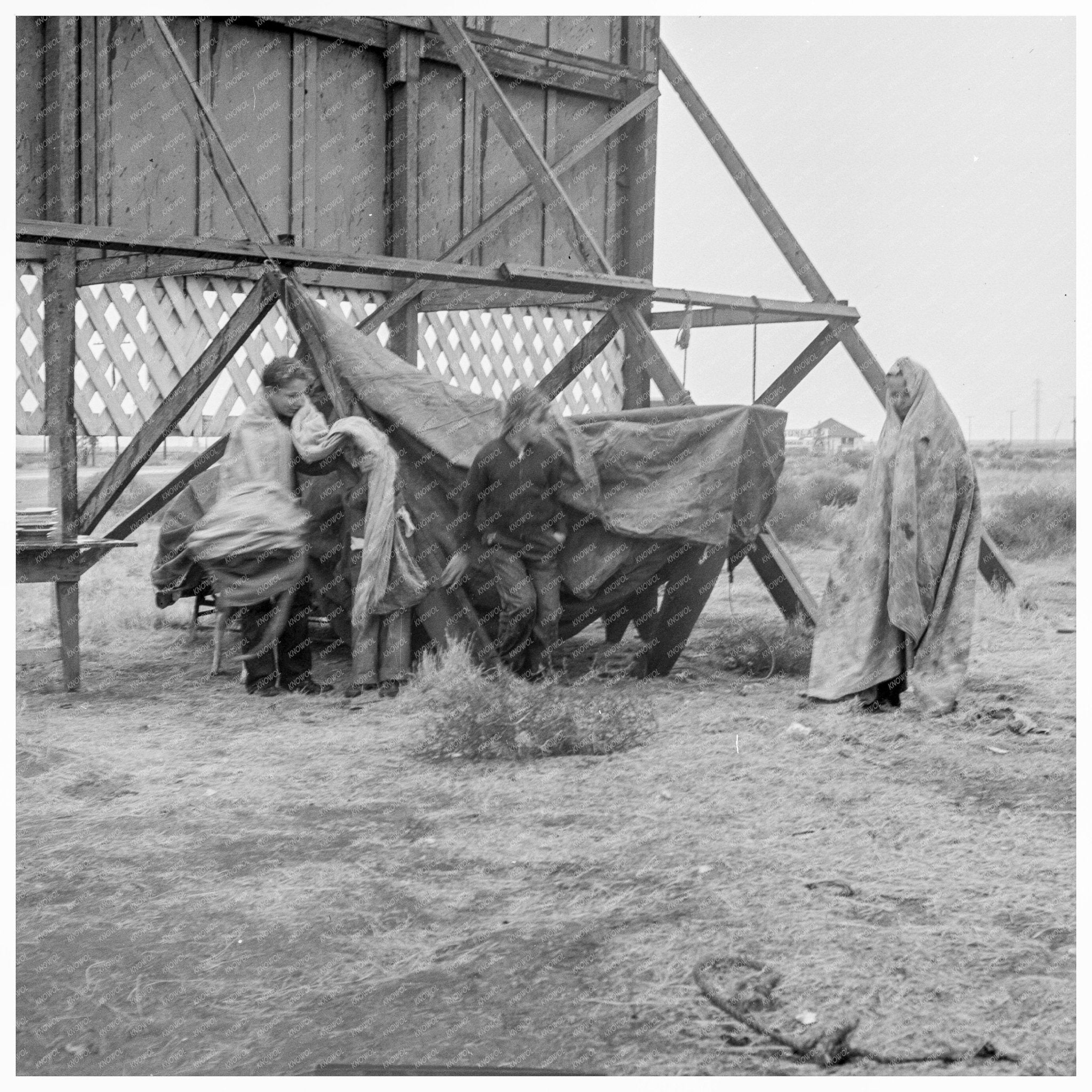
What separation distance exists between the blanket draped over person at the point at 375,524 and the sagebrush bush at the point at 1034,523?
1015 cm

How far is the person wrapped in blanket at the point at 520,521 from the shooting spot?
734 cm

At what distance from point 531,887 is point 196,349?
6.28 metres

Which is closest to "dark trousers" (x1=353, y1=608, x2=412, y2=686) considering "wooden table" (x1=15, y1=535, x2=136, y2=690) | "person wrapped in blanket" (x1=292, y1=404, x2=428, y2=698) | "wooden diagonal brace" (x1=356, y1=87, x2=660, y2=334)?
"person wrapped in blanket" (x1=292, y1=404, x2=428, y2=698)

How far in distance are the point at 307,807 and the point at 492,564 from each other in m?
2.53

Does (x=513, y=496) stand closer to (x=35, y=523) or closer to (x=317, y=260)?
(x=317, y=260)

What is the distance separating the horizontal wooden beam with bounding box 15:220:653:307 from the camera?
6.75m

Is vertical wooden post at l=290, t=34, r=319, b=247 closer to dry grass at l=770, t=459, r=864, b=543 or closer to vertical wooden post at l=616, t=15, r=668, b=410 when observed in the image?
vertical wooden post at l=616, t=15, r=668, b=410

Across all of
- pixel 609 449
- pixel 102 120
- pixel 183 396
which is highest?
pixel 102 120

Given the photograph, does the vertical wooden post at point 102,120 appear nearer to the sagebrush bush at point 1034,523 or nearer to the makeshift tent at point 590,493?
the makeshift tent at point 590,493

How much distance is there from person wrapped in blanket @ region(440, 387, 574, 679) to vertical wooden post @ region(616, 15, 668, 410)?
4213 millimetres

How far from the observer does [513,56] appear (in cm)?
1105

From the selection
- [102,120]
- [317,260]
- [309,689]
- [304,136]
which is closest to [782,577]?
[309,689]

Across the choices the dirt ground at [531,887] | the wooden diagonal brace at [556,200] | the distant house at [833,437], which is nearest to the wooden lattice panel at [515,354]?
the wooden diagonal brace at [556,200]

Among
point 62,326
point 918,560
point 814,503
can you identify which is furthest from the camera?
point 814,503
